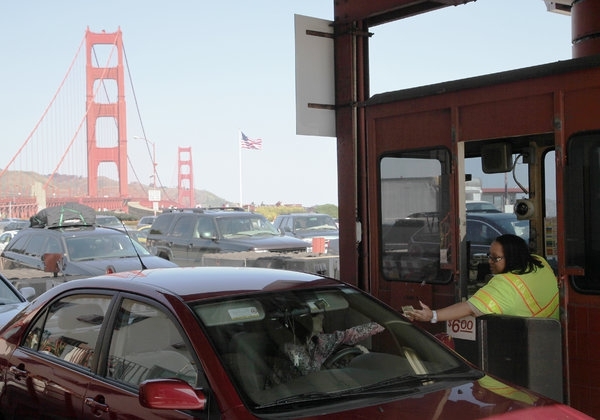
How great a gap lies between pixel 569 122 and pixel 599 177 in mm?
395

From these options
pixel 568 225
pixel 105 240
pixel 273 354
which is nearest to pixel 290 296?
pixel 273 354

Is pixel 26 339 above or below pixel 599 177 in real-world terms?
below

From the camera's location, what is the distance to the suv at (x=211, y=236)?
53.9 feet

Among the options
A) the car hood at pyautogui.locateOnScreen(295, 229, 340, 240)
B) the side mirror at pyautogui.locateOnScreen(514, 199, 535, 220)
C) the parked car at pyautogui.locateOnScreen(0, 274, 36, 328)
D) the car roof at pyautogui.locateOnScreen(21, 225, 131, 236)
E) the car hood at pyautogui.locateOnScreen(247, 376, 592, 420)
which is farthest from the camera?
the car hood at pyautogui.locateOnScreen(295, 229, 340, 240)

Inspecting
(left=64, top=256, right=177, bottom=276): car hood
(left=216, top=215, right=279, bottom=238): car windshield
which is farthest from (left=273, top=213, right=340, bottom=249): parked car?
(left=64, top=256, right=177, bottom=276): car hood

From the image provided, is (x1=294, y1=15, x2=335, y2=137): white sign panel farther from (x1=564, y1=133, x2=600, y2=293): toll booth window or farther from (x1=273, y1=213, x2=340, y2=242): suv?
(x1=273, y1=213, x2=340, y2=242): suv

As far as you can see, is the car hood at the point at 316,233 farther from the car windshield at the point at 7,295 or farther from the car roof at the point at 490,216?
the car windshield at the point at 7,295

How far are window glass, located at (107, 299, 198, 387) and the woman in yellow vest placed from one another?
1860 mm

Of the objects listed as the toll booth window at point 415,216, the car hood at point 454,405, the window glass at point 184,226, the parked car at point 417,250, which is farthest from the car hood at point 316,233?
the car hood at point 454,405

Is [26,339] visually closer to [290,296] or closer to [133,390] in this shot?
[133,390]

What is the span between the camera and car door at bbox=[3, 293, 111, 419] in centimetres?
395

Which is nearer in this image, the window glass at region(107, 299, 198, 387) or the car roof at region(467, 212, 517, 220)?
the window glass at region(107, 299, 198, 387)

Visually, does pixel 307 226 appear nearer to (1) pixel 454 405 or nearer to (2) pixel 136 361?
(2) pixel 136 361

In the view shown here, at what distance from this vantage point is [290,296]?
3.94 metres
